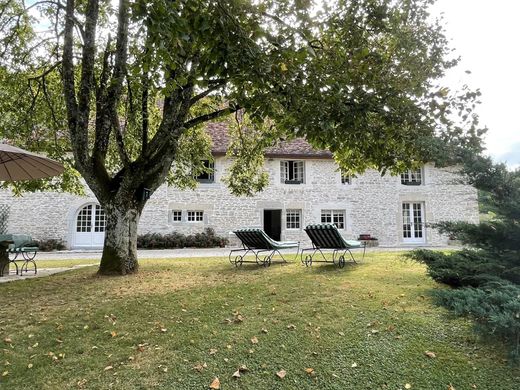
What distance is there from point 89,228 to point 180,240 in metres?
4.39

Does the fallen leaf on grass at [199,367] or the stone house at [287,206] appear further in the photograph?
the stone house at [287,206]

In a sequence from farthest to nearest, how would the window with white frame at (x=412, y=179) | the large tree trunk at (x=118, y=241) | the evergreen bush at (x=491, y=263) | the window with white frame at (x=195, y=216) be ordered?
the window with white frame at (x=412, y=179) → the window with white frame at (x=195, y=216) → the large tree trunk at (x=118, y=241) → the evergreen bush at (x=491, y=263)

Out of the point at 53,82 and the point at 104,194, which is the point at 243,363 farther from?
the point at 53,82

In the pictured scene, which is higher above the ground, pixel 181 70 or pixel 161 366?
pixel 181 70

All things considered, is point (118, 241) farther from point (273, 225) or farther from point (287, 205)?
point (273, 225)

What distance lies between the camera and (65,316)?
4.67 m

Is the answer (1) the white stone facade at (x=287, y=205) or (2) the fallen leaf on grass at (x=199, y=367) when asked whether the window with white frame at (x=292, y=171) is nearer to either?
(1) the white stone facade at (x=287, y=205)

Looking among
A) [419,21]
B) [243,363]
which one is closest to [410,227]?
[419,21]

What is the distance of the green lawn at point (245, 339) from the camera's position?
3.21 meters

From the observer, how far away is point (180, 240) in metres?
17.9

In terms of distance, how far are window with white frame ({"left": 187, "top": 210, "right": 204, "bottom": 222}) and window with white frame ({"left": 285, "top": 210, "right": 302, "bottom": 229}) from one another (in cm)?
423

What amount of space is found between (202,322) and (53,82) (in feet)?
29.2

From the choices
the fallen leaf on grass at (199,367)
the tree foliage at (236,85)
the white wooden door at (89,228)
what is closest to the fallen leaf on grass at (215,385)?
the fallen leaf on grass at (199,367)

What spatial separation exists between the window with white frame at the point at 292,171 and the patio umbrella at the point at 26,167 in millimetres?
13540
